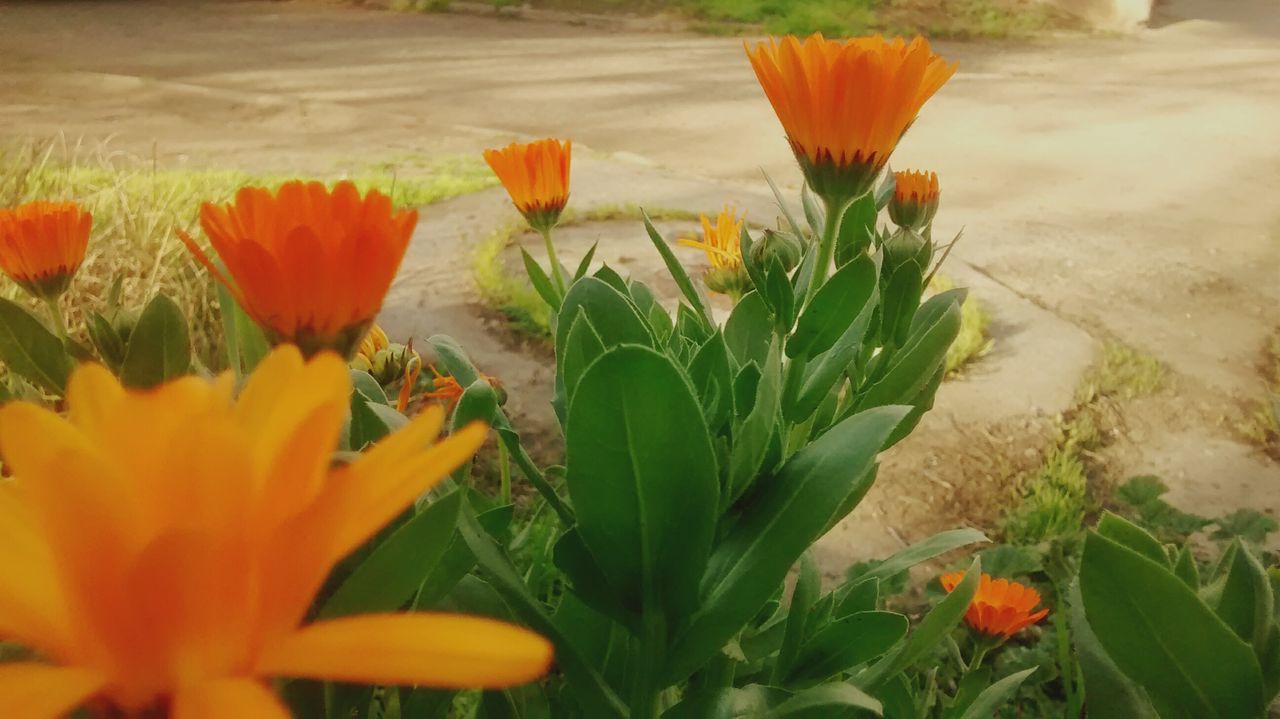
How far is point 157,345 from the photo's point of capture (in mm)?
404

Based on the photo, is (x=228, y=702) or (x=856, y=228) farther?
(x=856, y=228)

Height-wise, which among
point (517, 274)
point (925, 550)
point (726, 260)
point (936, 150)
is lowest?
point (517, 274)

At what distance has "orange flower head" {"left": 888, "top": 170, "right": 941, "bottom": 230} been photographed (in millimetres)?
725

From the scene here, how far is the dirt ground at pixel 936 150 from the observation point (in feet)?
5.42

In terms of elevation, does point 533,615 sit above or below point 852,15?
below

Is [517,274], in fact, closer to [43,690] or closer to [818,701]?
[818,701]

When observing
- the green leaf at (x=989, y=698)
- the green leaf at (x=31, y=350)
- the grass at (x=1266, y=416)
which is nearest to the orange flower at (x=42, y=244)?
the green leaf at (x=31, y=350)

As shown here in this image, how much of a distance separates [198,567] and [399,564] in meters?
0.09

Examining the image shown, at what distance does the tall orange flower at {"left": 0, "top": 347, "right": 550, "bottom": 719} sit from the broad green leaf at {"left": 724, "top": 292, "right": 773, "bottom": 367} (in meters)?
0.34

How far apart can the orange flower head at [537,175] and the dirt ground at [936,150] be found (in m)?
0.82

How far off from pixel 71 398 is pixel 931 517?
1.36 metres

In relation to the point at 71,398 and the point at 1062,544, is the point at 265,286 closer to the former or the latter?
the point at 71,398

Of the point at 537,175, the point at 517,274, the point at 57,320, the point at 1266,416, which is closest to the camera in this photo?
the point at 57,320

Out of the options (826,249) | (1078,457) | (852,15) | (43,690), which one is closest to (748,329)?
(826,249)
